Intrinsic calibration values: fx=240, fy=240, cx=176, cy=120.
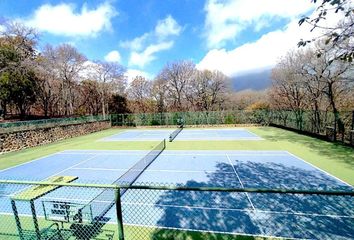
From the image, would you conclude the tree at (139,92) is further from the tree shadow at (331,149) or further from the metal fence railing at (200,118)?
the tree shadow at (331,149)

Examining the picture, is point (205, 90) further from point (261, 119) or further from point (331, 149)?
point (331, 149)

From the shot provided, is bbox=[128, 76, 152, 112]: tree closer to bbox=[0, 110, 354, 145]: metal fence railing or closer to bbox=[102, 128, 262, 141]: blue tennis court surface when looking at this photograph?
bbox=[0, 110, 354, 145]: metal fence railing

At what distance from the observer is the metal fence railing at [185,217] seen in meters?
5.89

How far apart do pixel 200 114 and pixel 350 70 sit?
19275 millimetres

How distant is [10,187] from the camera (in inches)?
431

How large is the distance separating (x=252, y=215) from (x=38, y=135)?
21.4 m

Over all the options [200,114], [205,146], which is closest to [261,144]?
[205,146]

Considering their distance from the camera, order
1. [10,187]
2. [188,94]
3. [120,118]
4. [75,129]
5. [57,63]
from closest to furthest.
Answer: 1. [10,187]
2. [75,129]
3. [57,63]
4. [120,118]
5. [188,94]

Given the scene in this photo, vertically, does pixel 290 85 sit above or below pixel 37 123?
above

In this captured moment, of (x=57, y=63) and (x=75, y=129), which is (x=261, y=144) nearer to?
(x=75, y=129)

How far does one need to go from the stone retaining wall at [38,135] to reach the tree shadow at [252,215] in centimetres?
1556

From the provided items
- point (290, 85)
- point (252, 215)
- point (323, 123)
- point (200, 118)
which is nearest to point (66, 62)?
point (200, 118)

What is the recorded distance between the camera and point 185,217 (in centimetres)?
736

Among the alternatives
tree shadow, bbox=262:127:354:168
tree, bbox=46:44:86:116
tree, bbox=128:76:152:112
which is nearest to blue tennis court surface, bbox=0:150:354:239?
tree shadow, bbox=262:127:354:168
